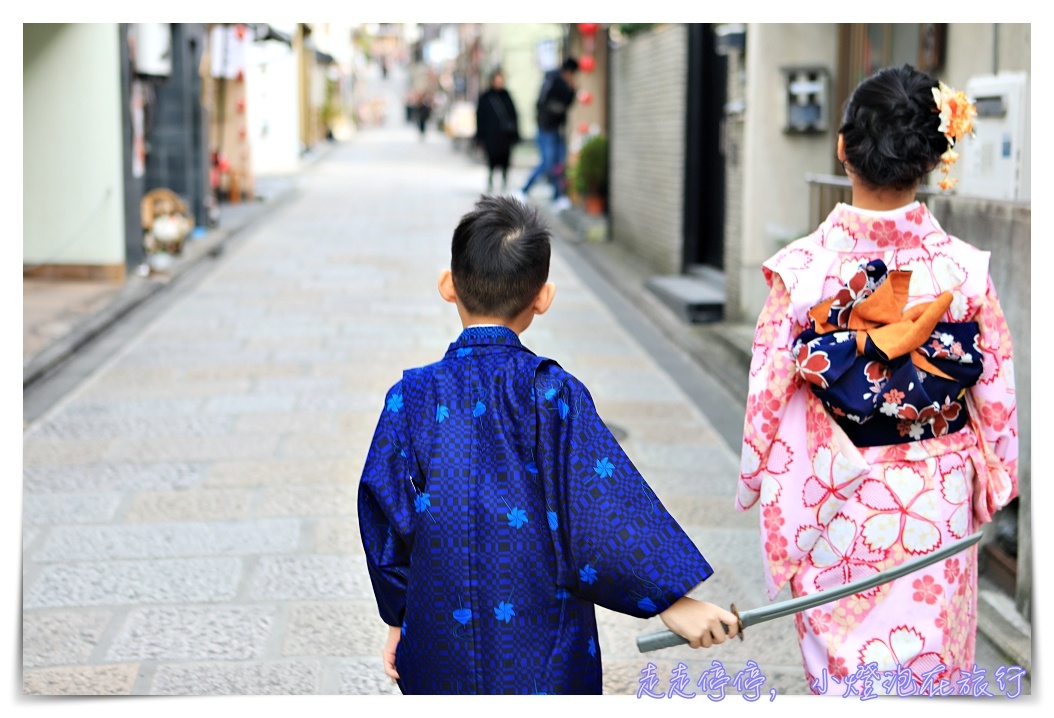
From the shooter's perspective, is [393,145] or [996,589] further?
[393,145]

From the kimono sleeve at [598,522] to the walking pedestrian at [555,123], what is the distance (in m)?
16.8

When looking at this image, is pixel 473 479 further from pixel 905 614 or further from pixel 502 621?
pixel 905 614

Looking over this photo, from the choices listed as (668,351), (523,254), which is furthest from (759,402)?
(668,351)

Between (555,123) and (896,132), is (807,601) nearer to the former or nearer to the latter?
(896,132)

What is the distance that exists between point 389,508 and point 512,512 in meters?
0.23

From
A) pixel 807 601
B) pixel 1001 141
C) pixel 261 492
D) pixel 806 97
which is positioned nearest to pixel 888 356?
pixel 807 601

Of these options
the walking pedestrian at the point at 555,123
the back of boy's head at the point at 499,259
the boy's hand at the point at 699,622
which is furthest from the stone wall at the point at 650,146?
the boy's hand at the point at 699,622

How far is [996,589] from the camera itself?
4.39 m

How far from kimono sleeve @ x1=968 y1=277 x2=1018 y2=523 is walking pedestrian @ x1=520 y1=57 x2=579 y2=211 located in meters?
16.3

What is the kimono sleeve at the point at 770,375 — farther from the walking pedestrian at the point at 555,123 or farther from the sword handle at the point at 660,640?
the walking pedestrian at the point at 555,123

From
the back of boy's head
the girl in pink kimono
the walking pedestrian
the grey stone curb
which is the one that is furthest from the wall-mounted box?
the walking pedestrian

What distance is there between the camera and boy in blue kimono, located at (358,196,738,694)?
7.41ft
